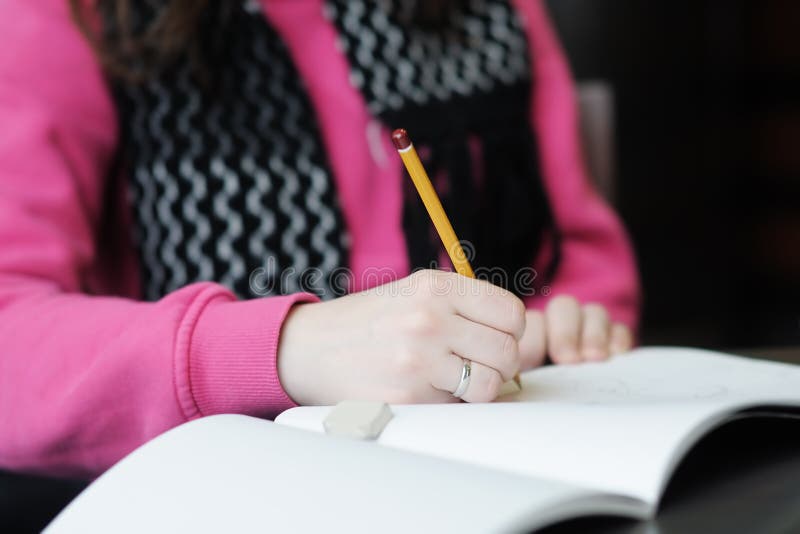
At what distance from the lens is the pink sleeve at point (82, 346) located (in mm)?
398

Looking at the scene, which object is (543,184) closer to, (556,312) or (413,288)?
(556,312)

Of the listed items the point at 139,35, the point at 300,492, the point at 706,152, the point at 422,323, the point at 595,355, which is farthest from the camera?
the point at 706,152

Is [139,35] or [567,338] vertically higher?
[139,35]

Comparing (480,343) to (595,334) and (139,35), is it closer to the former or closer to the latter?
(595,334)

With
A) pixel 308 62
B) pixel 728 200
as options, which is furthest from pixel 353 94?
pixel 728 200

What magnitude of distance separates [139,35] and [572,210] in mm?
396

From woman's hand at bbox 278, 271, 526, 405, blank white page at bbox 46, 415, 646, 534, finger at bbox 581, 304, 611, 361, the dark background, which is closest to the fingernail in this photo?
finger at bbox 581, 304, 611, 361

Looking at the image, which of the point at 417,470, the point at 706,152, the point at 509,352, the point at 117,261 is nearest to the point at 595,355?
the point at 509,352

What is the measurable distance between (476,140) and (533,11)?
0.64ft

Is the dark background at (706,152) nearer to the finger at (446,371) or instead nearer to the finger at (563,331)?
the finger at (563,331)

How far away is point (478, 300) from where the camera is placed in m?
0.36

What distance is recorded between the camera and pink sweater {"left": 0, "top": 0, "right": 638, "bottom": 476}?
40 centimetres

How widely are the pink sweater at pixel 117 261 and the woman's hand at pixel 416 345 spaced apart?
0.03m

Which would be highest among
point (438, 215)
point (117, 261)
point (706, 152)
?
point (438, 215)
